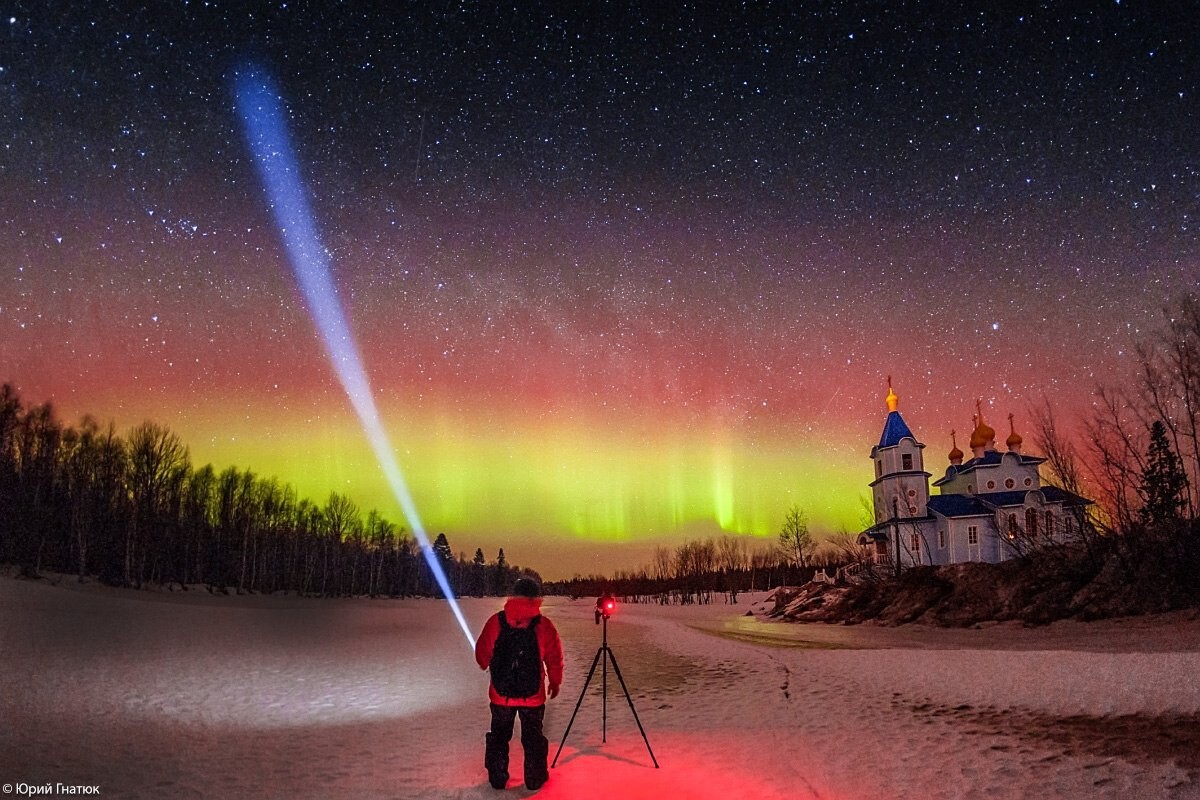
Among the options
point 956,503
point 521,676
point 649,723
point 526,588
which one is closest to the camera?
point 521,676

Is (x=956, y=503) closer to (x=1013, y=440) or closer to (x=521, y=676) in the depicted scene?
(x=1013, y=440)

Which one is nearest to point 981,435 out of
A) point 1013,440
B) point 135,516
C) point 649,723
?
point 1013,440

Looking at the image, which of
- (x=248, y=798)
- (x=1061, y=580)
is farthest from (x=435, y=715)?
(x=1061, y=580)

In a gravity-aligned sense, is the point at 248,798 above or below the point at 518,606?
below

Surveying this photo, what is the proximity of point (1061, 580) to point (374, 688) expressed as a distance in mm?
35808

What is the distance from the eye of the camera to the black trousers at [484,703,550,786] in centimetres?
744

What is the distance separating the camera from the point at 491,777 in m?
7.52

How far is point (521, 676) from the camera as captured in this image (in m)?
→ 7.40

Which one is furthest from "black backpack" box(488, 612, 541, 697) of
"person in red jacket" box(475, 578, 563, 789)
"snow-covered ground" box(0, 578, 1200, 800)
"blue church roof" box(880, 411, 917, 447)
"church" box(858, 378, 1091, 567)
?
"blue church roof" box(880, 411, 917, 447)

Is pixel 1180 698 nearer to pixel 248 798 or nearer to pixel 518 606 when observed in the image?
pixel 518 606

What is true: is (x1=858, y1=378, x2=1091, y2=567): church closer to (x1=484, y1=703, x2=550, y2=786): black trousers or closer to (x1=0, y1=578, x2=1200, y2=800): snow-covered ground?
(x1=0, y1=578, x2=1200, y2=800): snow-covered ground

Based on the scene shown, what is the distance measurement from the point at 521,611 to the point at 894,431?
198ft

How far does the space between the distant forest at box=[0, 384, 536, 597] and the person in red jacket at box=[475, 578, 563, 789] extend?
191ft

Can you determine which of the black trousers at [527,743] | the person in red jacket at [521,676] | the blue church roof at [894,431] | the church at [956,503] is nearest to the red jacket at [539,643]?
the person in red jacket at [521,676]
